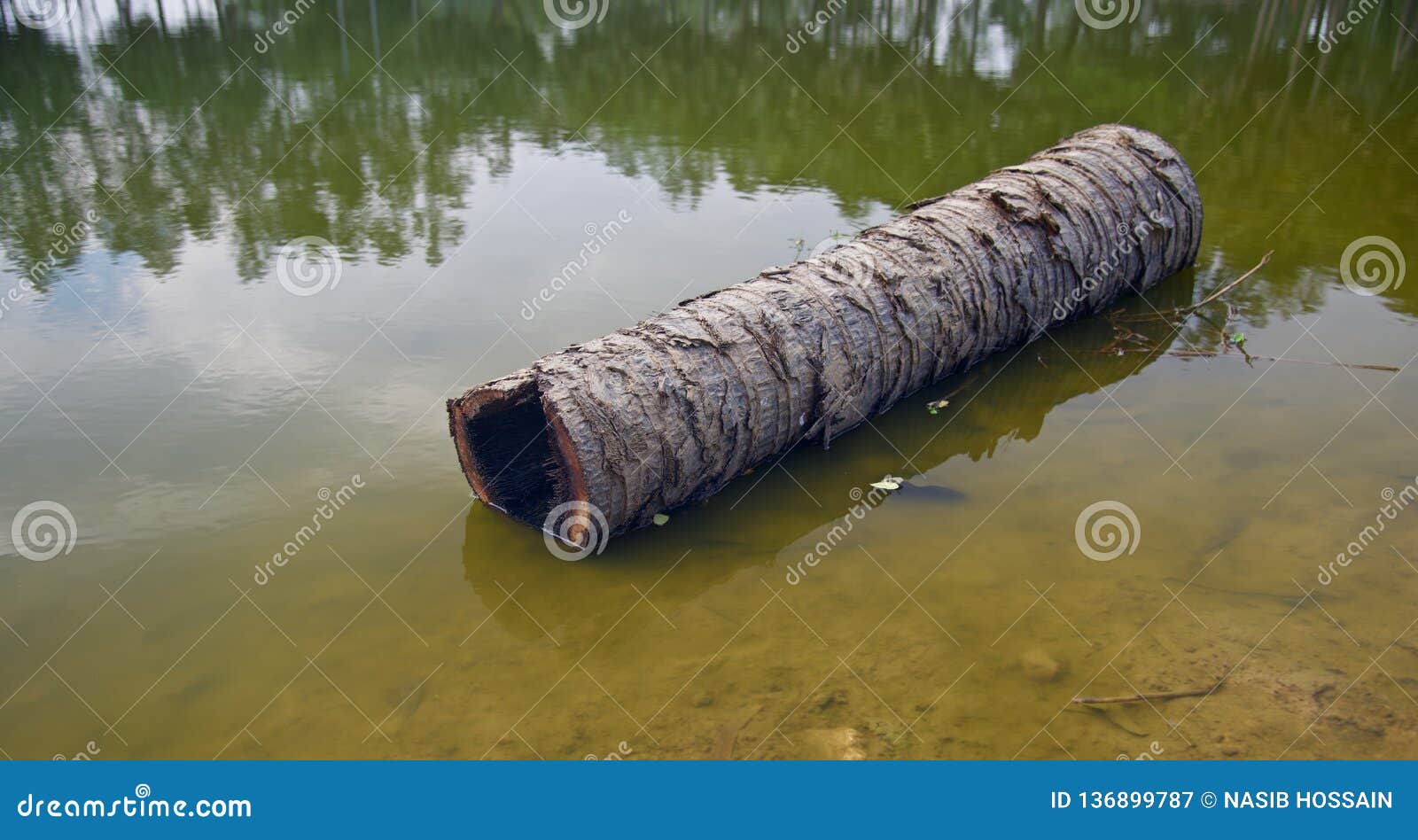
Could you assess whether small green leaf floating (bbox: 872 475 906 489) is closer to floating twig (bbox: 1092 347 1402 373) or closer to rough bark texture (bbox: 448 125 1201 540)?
rough bark texture (bbox: 448 125 1201 540)

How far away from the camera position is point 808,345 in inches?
194

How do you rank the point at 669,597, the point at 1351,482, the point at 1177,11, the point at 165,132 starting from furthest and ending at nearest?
the point at 1177,11
the point at 165,132
the point at 1351,482
the point at 669,597

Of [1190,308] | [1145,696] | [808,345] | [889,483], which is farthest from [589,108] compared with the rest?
[1145,696]

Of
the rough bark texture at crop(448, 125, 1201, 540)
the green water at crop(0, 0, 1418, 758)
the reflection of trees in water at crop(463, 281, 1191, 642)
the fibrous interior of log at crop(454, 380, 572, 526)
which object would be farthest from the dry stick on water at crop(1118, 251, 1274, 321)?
the fibrous interior of log at crop(454, 380, 572, 526)

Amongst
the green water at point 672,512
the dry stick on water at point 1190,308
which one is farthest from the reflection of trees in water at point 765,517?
the dry stick on water at point 1190,308

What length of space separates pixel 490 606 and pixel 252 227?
18.0 ft

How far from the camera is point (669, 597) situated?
14.0 ft

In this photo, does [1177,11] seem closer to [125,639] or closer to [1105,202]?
[1105,202]

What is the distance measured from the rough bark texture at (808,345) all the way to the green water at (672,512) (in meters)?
0.24

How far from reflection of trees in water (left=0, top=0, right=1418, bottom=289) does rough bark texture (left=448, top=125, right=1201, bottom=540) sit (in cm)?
244

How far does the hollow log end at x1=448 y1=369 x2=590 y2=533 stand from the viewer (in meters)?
4.39

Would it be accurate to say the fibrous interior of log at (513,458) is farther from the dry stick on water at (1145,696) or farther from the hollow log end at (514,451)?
Result: the dry stick on water at (1145,696)

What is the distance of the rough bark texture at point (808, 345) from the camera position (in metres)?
4.39

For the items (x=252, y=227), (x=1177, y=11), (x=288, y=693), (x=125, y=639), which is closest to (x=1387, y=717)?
(x=288, y=693)
